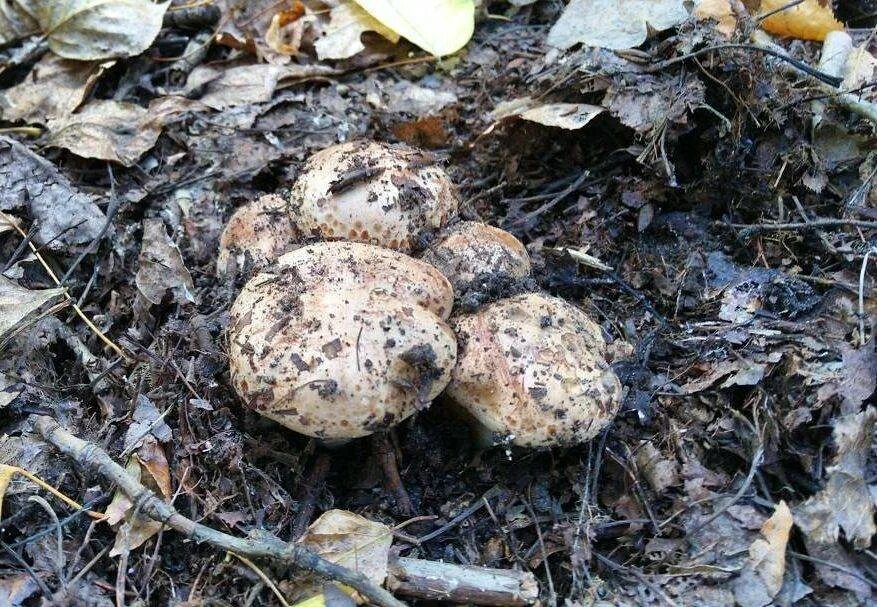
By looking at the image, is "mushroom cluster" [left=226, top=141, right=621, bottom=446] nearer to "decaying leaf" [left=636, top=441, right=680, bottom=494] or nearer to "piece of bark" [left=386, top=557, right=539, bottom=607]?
"decaying leaf" [left=636, top=441, right=680, bottom=494]

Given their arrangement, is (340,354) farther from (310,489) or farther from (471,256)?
(471,256)

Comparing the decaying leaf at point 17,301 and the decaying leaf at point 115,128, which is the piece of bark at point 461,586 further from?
the decaying leaf at point 115,128

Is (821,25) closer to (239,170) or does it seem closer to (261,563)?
(239,170)

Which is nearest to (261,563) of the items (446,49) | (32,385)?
(32,385)

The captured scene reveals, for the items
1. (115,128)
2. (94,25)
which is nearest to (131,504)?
(115,128)

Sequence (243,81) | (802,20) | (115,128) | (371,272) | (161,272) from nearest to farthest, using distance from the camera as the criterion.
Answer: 1. (371,272)
2. (161,272)
3. (802,20)
4. (115,128)
5. (243,81)

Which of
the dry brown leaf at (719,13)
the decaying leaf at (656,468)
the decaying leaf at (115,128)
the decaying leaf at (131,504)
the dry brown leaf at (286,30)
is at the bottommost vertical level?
the decaying leaf at (656,468)

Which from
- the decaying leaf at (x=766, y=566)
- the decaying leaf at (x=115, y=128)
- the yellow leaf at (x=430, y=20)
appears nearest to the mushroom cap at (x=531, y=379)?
the decaying leaf at (x=766, y=566)
